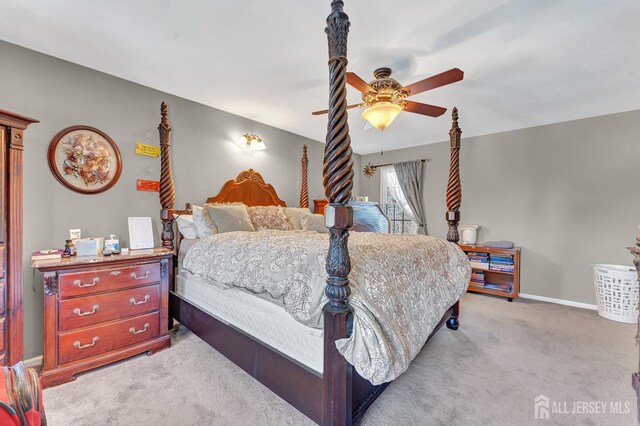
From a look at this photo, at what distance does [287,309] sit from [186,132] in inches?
101

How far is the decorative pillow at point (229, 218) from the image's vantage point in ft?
9.01

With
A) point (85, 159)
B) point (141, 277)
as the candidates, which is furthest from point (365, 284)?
point (85, 159)

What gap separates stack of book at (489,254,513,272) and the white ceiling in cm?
203

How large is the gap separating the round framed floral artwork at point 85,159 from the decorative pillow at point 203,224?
2.63 feet

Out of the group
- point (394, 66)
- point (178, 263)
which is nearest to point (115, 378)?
point (178, 263)

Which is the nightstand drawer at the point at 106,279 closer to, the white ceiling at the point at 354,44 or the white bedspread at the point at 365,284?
the white bedspread at the point at 365,284

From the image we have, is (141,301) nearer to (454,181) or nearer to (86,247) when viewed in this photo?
(86,247)

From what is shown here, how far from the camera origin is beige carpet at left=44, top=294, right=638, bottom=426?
1.57 meters

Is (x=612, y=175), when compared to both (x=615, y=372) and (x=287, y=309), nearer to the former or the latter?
(x=615, y=372)

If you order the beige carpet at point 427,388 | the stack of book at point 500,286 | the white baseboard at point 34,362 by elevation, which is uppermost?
the stack of book at point 500,286

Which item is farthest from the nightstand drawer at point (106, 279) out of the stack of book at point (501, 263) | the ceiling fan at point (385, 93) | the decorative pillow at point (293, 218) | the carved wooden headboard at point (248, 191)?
the stack of book at point (501, 263)

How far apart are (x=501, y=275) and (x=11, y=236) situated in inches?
203

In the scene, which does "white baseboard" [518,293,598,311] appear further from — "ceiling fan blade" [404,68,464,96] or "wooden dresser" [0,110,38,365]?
"wooden dresser" [0,110,38,365]

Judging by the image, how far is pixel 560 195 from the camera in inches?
146
